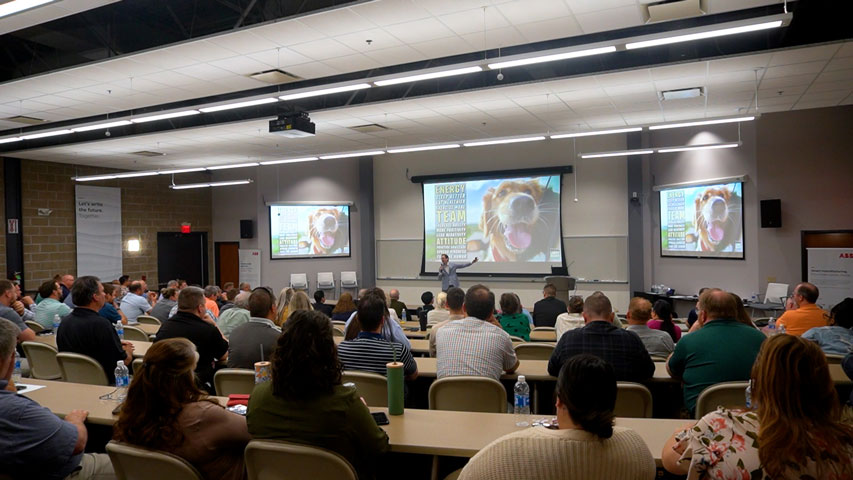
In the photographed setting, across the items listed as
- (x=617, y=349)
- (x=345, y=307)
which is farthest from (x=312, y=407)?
(x=345, y=307)

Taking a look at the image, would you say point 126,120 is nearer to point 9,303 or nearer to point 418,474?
point 9,303

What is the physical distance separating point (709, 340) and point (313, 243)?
39.7 ft

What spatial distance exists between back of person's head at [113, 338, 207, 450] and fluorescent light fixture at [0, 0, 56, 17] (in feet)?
9.71

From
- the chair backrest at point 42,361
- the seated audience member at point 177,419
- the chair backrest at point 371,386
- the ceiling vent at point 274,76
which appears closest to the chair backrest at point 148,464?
the seated audience member at point 177,419

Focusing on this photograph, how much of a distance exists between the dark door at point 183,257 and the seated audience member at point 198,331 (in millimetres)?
11474

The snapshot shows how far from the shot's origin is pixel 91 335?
428 centimetres

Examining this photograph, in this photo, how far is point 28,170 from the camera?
39.4 feet

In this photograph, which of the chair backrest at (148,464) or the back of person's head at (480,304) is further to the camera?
the back of person's head at (480,304)

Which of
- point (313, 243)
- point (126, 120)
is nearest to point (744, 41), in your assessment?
point (126, 120)

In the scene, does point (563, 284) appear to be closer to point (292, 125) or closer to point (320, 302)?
point (320, 302)

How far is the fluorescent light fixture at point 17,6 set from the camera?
379 centimetres

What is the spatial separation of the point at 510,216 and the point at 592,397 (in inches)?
438

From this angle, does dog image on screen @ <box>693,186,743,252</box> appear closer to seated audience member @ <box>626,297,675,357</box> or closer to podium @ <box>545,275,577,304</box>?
podium @ <box>545,275,577,304</box>

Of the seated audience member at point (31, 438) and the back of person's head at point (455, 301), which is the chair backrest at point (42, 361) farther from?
the back of person's head at point (455, 301)
